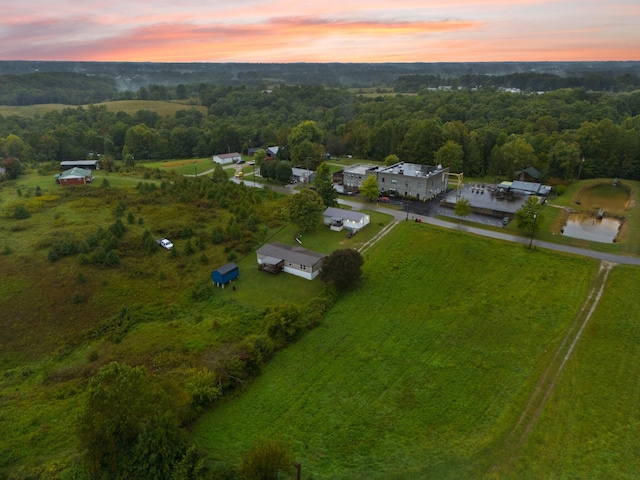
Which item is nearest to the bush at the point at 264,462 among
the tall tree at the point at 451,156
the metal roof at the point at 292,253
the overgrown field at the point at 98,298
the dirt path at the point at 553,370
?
the overgrown field at the point at 98,298

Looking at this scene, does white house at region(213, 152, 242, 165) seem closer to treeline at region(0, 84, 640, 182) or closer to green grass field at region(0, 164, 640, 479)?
treeline at region(0, 84, 640, 182)

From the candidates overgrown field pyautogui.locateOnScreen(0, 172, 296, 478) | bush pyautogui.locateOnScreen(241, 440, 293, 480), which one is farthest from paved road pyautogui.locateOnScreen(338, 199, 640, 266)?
bush pyautogui.locateOnScreen(241, 440, 293, 480)

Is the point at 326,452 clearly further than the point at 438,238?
No

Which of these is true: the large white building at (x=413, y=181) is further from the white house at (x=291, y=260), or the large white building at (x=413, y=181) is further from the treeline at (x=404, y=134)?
the white house at (x=291, y=260)

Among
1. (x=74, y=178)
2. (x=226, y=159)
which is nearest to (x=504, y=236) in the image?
(x=226, y=159)

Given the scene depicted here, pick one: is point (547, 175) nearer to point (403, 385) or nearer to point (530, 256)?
point (530, 256)

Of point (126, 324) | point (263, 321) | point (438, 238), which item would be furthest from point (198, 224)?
point (438, 238)

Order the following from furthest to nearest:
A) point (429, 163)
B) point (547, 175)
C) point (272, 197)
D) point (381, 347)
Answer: point (429, 163)
point (547, 175)
point (272, 197)
point (381, 347)
